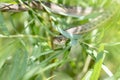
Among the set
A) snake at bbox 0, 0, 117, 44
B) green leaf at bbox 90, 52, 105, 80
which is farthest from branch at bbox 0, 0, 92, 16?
green leaf at bbox 90, 52, 105, 80

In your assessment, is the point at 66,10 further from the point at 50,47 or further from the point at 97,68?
the point at 97,68

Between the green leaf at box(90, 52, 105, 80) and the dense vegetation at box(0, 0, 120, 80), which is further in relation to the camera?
the dense vegetation at box(0, 0, 120, 80)

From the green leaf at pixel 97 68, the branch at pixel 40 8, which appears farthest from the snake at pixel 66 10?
the green leaf at pixel 97 68

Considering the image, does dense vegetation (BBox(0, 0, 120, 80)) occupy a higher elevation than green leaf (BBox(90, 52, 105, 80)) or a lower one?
lower

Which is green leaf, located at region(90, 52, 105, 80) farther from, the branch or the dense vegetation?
the branch

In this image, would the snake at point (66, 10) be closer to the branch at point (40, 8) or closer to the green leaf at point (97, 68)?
the branch at point (40, 8)

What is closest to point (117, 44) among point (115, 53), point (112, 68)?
point (115, 53)

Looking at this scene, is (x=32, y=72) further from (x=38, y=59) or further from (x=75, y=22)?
(x=75, y=22)

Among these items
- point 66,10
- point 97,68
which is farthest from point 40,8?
point 97,68

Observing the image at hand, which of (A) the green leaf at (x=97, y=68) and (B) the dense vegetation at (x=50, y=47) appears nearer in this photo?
(A) the green leaf at (x=97, y=68)
